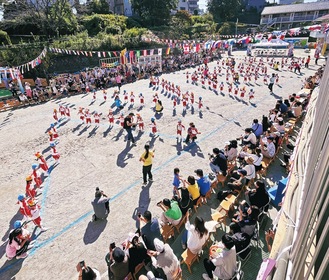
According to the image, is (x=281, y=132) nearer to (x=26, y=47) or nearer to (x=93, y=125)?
(x=93, y=125)

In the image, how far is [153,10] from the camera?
51.8m

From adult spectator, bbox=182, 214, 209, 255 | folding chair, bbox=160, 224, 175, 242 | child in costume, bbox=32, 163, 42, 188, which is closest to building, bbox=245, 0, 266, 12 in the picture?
child in costume, bbox=32, 163, 42, 188

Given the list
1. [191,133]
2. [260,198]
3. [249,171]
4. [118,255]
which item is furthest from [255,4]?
[118,255]

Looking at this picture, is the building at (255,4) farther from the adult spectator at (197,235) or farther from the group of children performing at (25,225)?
the adult spectator at (197,235)

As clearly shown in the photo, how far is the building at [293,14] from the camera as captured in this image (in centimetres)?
6194

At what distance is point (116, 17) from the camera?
4762cm

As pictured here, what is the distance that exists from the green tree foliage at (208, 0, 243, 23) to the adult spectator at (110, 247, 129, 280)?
3014 inches

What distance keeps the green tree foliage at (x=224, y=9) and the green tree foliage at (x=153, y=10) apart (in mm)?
23885

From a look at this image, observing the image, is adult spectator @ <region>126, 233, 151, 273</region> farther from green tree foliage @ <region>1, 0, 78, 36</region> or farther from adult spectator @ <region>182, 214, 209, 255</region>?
green tree foliage @ <region>1, 0, 78, 36</region>

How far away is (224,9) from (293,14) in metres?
19.0

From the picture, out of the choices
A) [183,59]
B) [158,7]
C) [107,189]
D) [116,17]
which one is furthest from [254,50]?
[107,189]

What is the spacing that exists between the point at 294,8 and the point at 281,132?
71523 millimetres

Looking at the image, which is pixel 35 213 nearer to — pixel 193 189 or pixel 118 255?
pixel 118 255

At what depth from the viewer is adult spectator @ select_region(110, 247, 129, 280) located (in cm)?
489
